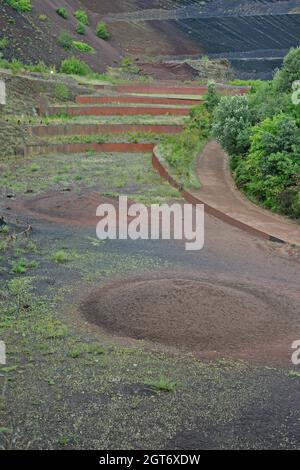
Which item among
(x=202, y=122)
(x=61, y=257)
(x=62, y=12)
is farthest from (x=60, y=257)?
(x=62, y=12)

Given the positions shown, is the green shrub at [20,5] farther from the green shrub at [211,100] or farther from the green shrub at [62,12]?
the green shrub at [211,100]

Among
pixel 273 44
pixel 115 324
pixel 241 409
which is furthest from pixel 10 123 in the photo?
pixel 273 44

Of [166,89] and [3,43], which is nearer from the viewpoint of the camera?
[3,43]

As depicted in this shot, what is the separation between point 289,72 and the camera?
1544 centimetres

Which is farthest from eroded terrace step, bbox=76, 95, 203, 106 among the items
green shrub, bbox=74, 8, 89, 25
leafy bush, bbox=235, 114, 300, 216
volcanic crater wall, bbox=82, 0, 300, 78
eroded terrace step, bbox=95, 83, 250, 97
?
green shrub, bbox=74, 8, 89, 25

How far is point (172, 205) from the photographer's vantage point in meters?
13.4

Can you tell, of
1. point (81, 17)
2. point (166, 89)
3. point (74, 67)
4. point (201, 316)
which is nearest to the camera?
point (201, 316)

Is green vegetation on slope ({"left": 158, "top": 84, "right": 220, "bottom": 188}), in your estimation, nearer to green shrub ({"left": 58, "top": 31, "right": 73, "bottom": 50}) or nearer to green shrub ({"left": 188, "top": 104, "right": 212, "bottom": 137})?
green shrub ({"left": 188, "top": 104, "right": 212, "bottom": 137})

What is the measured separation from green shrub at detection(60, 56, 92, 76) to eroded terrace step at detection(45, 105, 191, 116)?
22.2 feet

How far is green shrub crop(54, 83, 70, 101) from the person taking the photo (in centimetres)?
2584

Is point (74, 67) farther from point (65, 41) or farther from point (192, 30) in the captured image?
point (192, 30)

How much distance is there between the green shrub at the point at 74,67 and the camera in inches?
1229

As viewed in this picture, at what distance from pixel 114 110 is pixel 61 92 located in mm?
2394
